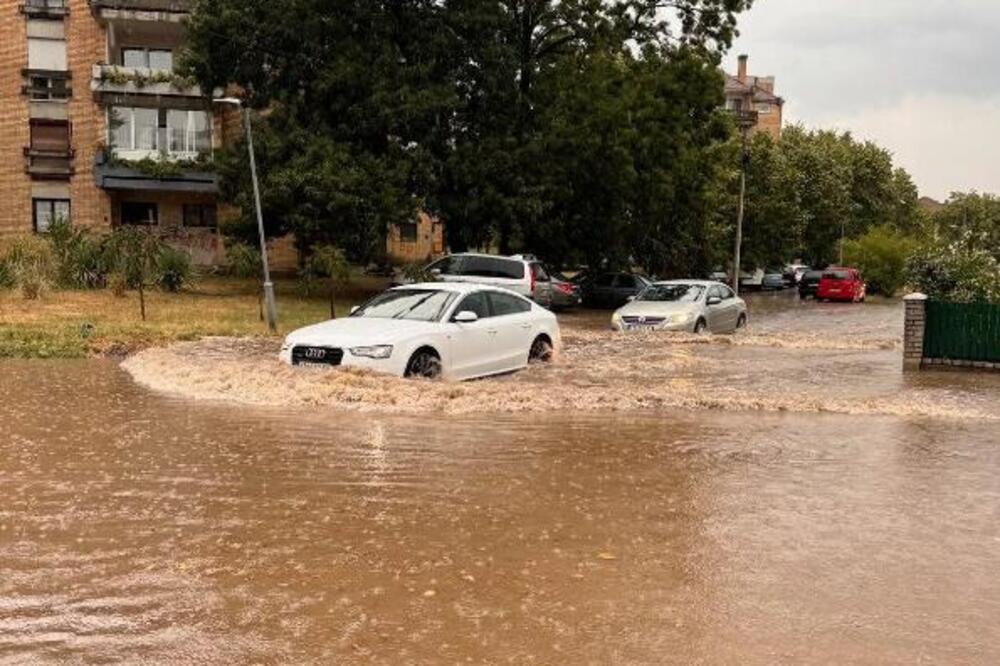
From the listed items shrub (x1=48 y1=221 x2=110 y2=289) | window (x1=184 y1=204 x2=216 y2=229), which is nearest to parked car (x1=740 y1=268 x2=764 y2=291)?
window (x1=184 y1=204 x2=216 y2=229)

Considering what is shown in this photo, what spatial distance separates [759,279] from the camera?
57969mm

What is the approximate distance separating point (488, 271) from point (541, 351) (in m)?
9.65

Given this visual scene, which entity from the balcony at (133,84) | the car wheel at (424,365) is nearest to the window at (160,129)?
the balcony at (133,84)

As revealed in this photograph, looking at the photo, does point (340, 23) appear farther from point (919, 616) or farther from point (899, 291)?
point (899, 291)

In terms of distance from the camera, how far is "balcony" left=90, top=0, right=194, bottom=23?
125 feet

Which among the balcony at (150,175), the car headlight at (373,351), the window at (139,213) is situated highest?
the balcony at (150,175)

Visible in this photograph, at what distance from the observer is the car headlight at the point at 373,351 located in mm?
11750

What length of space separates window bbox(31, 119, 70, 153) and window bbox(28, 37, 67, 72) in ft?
7.03

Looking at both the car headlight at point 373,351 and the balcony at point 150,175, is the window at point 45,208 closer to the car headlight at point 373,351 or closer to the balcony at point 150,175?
the balcony at point 150,175

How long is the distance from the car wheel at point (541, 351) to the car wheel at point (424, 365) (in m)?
2.63

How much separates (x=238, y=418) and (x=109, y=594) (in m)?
5.45

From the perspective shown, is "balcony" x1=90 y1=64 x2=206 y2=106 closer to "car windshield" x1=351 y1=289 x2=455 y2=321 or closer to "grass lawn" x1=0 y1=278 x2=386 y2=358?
"grass lawn" x1=0 y1=278 x2=386 y2=358

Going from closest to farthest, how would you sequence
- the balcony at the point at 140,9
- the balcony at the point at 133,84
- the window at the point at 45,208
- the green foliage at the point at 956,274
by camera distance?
the green foliage at the point at 956,274 → the balcony at the point at 140,9 → the balcony at the point at 133,84 → the window at the point at 45,208

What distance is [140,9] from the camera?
38281 millimetres
